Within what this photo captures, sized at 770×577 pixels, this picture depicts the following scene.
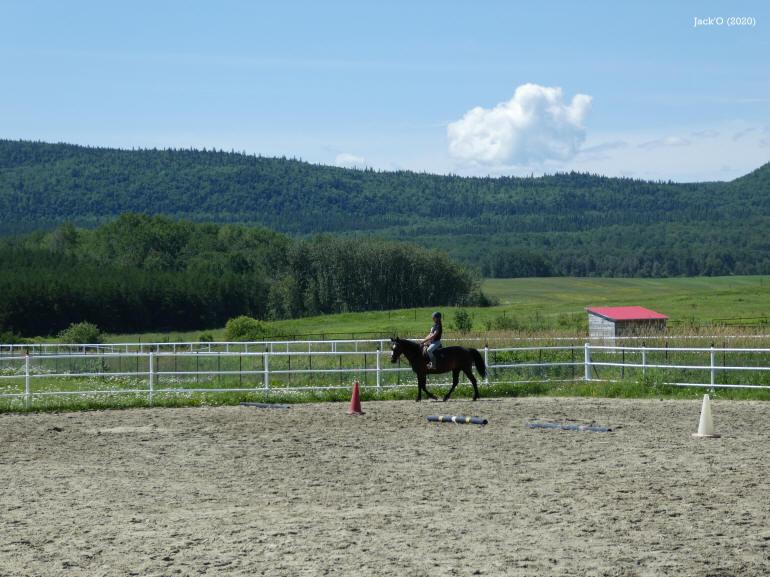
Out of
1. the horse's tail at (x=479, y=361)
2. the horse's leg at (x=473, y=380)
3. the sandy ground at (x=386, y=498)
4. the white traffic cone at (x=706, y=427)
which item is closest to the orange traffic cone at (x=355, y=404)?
the sandy ground at (x=386, y=498)

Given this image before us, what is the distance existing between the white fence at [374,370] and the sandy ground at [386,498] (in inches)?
164

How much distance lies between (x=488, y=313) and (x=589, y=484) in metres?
77.8

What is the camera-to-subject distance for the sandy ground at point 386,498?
8.15 m

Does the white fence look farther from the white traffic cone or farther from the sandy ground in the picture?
the white traffic cone

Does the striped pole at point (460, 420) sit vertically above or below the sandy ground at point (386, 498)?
above

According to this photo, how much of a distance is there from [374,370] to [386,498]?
1264cm

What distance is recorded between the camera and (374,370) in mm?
23391

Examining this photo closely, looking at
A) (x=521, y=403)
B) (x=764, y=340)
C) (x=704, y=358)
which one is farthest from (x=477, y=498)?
(x=764, y=340)

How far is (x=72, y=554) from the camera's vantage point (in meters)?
8.51

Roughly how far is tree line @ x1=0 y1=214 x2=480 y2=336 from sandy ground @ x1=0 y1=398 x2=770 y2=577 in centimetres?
8482

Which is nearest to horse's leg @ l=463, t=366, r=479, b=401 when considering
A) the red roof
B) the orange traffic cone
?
the orange traffic cone

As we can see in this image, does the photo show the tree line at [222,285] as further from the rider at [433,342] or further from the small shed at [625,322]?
the rider at [433,342]

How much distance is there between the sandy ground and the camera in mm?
8148

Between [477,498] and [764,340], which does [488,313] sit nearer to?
[764,340]
